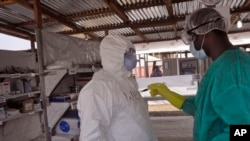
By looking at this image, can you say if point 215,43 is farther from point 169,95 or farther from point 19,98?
point 19,98

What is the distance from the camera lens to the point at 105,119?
4.25 feet

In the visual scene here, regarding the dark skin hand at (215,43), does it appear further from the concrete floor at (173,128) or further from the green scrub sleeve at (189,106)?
the concrete floor at (173,128)

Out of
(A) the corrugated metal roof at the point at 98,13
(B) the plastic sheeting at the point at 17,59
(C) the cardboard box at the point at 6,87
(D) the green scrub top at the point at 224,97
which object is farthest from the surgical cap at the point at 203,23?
(A) the corrugated metal roof at the point at 98,13

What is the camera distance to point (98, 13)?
14.6ft

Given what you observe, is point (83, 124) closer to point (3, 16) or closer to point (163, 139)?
point (163, 139)

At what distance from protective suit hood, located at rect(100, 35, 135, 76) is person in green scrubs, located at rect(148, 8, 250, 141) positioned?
422 millimetres

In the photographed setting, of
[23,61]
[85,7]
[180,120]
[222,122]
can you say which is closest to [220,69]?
[222,122]

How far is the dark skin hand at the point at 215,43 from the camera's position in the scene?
115cm

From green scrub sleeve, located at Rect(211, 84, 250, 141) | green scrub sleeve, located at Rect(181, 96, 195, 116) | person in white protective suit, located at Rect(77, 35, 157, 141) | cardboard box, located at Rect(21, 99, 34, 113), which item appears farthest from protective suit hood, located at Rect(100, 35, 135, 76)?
cardboard box, located at Rect(21, 99, 34, 113)

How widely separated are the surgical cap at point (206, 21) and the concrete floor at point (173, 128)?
2806mm

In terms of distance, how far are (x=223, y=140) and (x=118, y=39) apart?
89cm

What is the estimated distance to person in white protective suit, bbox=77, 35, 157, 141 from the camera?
1.25 m

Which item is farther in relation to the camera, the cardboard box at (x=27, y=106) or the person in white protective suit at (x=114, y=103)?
the cardboard box at (x=27, y=106)

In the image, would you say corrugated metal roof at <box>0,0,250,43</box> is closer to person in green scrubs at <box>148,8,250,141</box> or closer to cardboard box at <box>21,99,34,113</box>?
cardboard box at <box>21,99,34,113</box>
